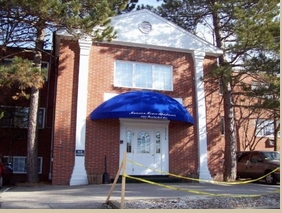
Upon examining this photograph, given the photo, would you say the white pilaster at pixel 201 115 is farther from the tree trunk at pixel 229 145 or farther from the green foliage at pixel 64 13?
the green foliage at pixel 64 13

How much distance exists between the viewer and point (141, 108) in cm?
1410

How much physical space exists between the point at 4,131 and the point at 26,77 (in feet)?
28.3

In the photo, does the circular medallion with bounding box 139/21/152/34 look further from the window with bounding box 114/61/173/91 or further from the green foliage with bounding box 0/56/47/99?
the green foliage with bounding box 0/56/47/99

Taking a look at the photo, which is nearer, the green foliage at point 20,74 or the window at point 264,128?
the green foliage at point 20,74

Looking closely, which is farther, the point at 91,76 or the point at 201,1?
the point at 201,1

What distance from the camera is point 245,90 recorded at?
1584cm

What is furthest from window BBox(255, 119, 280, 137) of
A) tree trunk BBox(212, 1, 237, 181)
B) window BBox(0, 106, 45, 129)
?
window BBox(0, 106, 45, 129)

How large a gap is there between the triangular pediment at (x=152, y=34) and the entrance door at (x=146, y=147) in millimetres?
4196

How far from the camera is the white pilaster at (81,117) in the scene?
14.3m

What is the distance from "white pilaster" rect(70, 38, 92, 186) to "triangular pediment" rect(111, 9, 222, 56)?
5.33 feet

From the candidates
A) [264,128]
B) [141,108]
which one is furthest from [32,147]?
[264,128]

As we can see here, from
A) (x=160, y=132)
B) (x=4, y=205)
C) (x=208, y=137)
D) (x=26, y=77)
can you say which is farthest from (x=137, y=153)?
(x=4, y=205)

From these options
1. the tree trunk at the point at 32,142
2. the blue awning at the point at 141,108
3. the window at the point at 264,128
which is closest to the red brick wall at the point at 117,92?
the blue awning at the point at 141,108

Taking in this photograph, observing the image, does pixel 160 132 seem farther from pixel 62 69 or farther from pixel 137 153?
pixel 62 69
